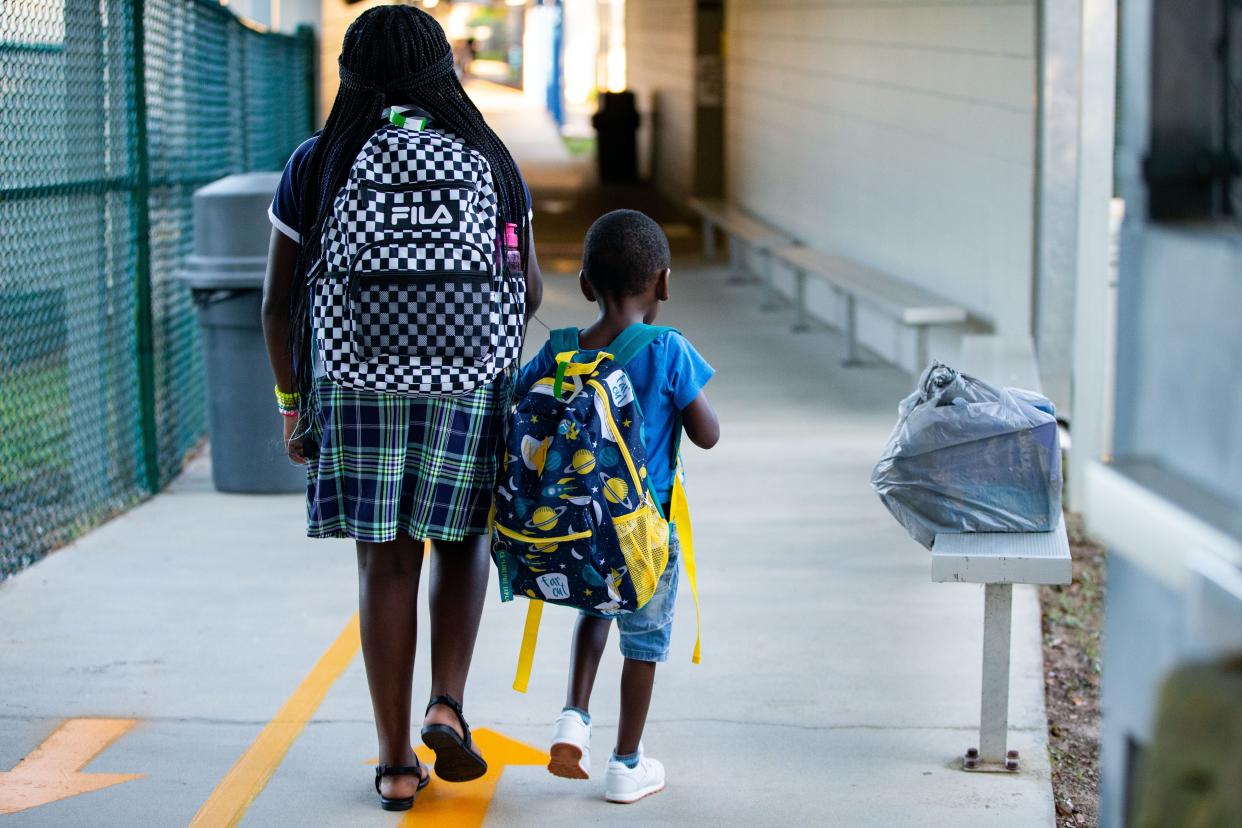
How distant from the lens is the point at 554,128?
1574 inches

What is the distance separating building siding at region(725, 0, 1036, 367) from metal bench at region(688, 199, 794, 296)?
271 millimetres

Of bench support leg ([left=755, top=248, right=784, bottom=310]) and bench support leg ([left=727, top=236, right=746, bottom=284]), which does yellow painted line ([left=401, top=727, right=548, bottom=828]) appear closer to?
bench support leg ([left=755, top=248, right=784, bottom=310])

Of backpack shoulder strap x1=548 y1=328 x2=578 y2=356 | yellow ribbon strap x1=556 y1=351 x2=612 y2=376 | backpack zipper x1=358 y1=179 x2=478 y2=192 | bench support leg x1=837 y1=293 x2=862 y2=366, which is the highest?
backpack zipper x1=358 y1=179 x2=478 y2=192

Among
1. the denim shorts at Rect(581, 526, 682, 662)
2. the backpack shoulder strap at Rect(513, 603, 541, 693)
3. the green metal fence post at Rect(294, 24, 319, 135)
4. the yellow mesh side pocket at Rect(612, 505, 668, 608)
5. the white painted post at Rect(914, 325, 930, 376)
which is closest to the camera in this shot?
the yellow mesh side pocket at Rect(612, 505, 668, 608)

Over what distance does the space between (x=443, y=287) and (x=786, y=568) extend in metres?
3.03

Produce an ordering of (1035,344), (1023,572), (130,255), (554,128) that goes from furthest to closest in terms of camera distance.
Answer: (554,128), (1035,344), (130,255), (1023,572)

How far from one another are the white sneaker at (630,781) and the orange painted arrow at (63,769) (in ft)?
3.99

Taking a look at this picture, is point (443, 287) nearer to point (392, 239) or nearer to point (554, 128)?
point (392, 239)

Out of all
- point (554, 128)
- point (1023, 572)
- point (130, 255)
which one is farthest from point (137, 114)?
point (554, 128)

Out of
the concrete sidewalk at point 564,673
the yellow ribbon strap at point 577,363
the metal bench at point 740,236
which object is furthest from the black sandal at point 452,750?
the metal bench at point 740,236

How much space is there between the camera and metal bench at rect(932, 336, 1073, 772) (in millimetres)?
3896

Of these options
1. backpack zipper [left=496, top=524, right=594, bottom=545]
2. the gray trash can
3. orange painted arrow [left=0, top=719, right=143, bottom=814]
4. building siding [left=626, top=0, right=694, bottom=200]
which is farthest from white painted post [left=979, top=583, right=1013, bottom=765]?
building siding [left=626, top=0, right=694, bottom=200]

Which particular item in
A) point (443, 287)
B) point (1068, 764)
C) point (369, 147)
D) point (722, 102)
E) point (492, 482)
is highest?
point (722, 102)

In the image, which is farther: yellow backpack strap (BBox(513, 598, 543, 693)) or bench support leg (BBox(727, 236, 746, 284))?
bench support leg (BBox(727, 236, 746, 284))
